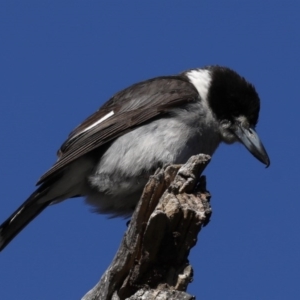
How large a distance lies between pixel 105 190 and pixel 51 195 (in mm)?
488

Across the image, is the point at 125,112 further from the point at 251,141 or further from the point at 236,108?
the point at 251,141

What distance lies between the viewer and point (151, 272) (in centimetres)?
463

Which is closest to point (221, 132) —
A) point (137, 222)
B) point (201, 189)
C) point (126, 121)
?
point (126, 121)

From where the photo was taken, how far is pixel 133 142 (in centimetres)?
659

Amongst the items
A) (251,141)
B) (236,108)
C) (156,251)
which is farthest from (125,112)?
(156,251)

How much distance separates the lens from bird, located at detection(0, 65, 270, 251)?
6.53m

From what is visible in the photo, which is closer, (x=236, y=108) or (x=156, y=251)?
(x=156, y=251)

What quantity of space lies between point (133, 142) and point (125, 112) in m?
0.43

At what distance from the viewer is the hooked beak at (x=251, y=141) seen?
7119 millimetres

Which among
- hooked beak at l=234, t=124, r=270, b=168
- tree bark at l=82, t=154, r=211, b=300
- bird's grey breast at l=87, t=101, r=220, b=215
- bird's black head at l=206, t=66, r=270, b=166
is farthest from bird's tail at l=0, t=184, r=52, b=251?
tree bark at l=82, t=154, r=211, b=300

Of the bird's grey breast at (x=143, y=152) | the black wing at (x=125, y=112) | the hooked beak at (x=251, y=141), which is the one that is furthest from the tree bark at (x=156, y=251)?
the hooked beak at (x=251, y=141)

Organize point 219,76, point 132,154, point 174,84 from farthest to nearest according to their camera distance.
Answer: point 219,76, point 174,84, point 132,154

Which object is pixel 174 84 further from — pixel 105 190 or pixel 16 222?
pixel 16 222

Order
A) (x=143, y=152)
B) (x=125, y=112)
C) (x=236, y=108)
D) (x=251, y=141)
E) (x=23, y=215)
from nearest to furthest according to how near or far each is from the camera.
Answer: (x=143, y=152) < (x=23, y=215) < (x=125, y=112) < (x=251, y=141) < (x=236, y=108)
